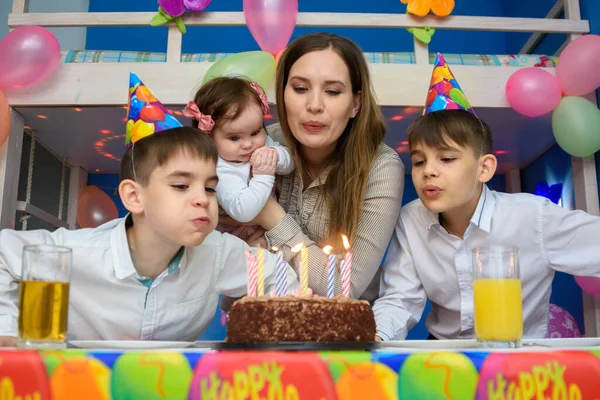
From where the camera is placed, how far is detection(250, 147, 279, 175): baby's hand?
1590 mm

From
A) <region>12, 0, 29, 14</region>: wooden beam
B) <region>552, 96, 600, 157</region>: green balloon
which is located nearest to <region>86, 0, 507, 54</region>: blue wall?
<region>12, 0, 29, 14</region>: wooden beam

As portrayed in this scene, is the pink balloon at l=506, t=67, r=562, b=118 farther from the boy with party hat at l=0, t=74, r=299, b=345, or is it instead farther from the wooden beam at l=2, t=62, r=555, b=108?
the boy with party hat at l=0, t=74, r=299, b=345

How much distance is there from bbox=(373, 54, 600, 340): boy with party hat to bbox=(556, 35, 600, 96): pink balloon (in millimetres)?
1093

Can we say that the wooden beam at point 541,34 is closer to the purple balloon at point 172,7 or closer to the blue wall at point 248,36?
the blue wall at point 248,36

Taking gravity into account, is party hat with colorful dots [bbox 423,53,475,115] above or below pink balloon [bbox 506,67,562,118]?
below

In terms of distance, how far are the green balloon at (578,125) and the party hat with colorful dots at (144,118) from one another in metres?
1.80

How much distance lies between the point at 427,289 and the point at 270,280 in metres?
0.46

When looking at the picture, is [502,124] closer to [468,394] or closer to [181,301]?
[181,301]

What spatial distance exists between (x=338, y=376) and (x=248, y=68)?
1.91 metres

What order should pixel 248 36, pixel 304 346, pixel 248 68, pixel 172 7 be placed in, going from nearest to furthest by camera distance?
pixel 304 346, pixel 248 68, pixel 172 7, pixel 248 36

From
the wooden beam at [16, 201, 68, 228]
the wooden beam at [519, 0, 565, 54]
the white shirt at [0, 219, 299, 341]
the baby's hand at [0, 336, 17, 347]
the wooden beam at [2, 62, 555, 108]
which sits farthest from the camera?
the wooden beam at [519, 0, 565, 54]

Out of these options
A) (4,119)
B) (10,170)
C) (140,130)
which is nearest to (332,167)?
(140,130)

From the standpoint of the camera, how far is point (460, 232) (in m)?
1.53

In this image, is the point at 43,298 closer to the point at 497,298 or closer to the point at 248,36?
the point at 497,298
